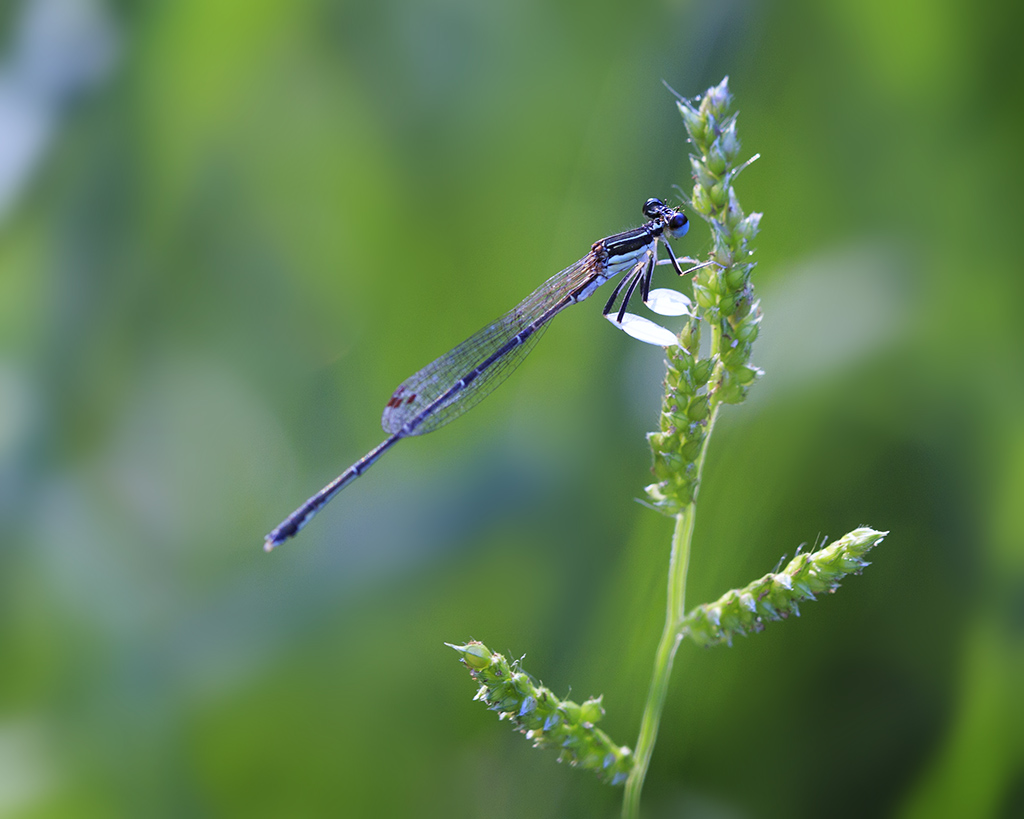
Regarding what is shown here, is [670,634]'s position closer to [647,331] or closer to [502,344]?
[647,331]

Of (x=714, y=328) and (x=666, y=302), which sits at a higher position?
(x=666, y=302)

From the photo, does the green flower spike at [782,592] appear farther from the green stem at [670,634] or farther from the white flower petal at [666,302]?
the white flower petal at [666,302]

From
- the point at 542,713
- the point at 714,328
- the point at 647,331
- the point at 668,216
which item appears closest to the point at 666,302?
the point at 647,331

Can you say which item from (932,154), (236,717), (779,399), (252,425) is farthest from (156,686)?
(932,154)

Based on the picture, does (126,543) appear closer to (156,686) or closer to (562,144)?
(156,686)

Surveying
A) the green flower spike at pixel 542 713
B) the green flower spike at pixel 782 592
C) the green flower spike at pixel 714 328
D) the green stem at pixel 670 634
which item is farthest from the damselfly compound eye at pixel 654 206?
the green flower spike at pixel 542 713

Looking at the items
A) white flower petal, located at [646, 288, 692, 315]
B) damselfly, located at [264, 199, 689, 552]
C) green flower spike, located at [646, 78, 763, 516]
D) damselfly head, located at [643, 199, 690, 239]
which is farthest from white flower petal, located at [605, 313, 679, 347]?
damselfly head, located at [643, 199, 690, 239]
